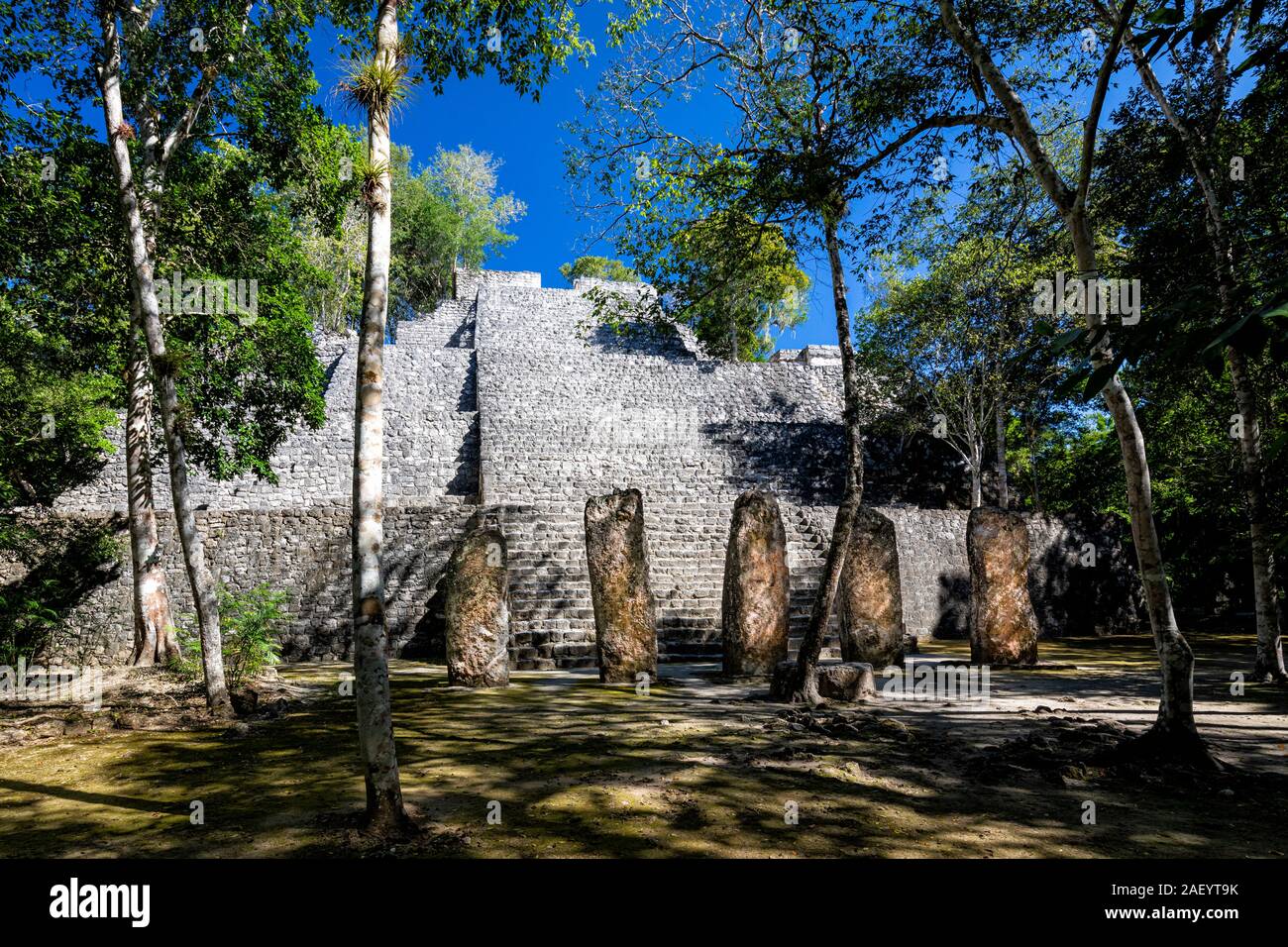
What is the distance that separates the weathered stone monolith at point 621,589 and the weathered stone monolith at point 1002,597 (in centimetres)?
444

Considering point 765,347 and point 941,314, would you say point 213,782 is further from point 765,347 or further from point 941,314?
point 765,347

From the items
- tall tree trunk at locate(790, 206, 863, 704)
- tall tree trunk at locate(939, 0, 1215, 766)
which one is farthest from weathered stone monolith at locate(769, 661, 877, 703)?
tall tree trunk at locate(939, 0, 1215, 766)

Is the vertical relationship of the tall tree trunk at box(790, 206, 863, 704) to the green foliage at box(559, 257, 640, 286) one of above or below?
below

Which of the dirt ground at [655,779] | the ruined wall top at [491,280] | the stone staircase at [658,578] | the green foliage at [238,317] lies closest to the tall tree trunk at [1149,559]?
the dirt ground at [655,779]

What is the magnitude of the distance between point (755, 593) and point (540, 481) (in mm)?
9284

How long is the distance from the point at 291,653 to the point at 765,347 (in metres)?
29.4

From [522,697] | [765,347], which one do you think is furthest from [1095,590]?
[765,347]

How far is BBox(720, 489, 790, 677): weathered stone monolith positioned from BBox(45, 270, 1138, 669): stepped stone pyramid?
186 centimetres

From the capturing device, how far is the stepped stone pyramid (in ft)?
34.3

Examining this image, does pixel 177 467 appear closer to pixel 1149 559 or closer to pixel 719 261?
pixel 719 261

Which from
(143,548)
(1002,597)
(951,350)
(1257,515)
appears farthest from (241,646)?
(951,350)

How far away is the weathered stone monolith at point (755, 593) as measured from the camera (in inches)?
331

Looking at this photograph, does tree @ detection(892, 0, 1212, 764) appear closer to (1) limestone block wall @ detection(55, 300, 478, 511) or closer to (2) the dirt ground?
(2) the dirt ground

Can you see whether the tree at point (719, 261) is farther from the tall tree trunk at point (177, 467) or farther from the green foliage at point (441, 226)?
the green foliage at point (441, 226)
